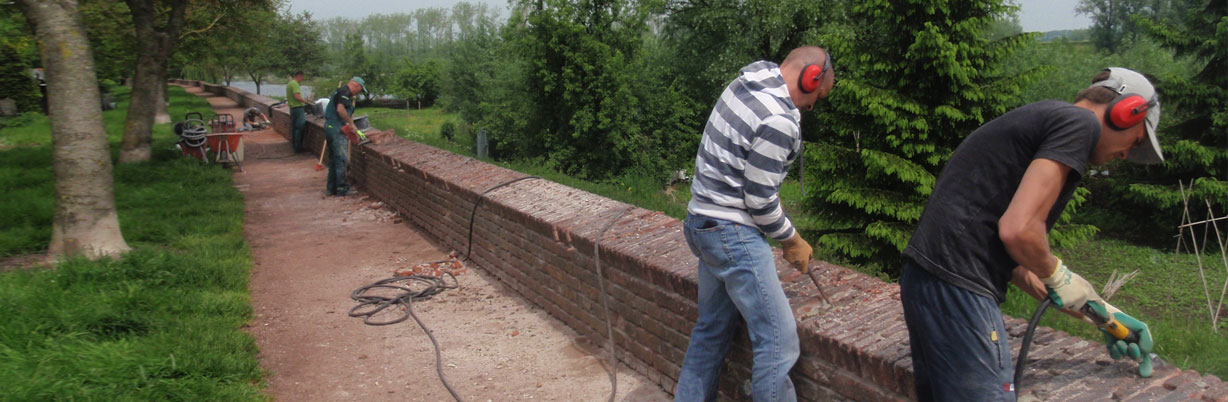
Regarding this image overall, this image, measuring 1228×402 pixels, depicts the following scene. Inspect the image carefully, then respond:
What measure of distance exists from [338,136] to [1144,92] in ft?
32.8

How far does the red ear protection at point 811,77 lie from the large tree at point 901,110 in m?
7.03

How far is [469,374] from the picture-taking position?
4762mm

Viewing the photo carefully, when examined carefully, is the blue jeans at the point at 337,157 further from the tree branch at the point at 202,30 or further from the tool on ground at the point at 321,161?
the tree branch at the point at 202,30

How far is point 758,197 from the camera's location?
3.06 metres

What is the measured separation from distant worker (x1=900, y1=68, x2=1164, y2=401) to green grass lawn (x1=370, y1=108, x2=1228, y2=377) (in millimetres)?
3087

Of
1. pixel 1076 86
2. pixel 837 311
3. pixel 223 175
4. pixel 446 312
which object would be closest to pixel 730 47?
pixel 1076 86

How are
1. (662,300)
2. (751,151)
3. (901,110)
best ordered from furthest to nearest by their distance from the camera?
(901,110) < (662,300) < (751,151)

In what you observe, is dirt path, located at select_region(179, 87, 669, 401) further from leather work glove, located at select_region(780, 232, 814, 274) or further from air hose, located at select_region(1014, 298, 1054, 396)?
air hose, located at select_region(1014, 298, 1054, 396)

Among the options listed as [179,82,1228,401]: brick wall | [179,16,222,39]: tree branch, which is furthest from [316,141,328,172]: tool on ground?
A: [179,82,1228,401]: brick wall

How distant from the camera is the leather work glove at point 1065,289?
2443 mm

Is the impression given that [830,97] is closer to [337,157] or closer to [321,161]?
[337,157]

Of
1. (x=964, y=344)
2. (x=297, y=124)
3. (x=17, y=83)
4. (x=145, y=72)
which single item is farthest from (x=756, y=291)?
(x=17, y=83)

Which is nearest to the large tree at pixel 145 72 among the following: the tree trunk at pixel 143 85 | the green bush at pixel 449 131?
the tree trunk at pixel 143 85

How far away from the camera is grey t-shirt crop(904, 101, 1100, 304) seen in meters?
2.37
